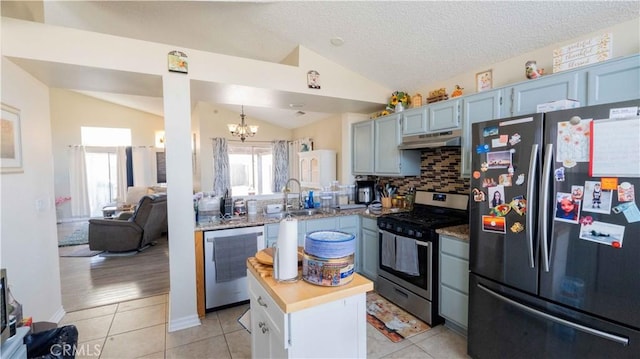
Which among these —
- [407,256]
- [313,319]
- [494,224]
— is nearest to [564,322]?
[494,224]

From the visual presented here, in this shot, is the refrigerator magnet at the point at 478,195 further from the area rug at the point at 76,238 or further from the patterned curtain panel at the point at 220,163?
the area rug at the point at 76,238

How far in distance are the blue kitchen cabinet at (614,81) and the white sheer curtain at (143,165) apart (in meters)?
8.89

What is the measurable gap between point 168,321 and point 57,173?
274 inches

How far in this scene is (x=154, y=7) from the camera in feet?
8.09

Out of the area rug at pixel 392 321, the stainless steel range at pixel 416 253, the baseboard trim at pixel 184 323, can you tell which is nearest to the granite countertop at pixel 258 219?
the stainless steel range at pixel 416 253

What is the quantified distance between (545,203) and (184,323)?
3.00 m

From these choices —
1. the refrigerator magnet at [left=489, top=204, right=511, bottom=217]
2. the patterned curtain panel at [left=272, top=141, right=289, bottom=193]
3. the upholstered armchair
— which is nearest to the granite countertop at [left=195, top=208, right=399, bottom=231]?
the refrigerator magnet at [left=489, top=204, right=511, bottom=217]

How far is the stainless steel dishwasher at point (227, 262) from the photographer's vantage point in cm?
271

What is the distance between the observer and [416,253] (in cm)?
255

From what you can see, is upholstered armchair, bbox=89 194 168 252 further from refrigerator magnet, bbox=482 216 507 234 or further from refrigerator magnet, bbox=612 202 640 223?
refrigerator magnet, bbox=612 202 640 223

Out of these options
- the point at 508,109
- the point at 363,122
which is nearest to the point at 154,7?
the point at 363,122

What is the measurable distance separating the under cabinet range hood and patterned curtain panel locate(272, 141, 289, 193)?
4.69m

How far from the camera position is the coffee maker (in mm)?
3922

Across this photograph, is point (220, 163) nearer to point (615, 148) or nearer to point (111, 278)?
point (111, 278)
